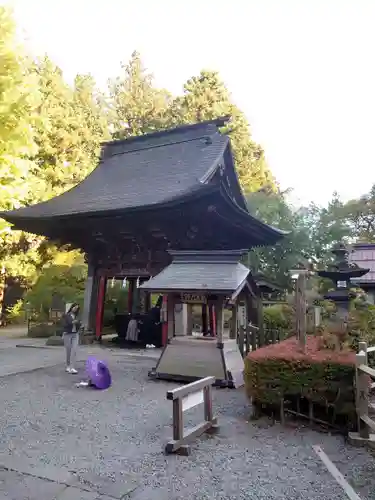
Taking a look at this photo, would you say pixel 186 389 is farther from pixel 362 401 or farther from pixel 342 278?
pixel 342 278

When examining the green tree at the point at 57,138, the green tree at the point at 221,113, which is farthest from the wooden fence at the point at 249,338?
the green tree at the point at 221,113

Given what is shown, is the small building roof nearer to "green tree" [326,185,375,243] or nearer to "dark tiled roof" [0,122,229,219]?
"green tree" [326,185,375,243]

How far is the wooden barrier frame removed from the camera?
14.1ft

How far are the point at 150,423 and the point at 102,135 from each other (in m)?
24.5

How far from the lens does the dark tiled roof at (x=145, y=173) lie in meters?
12.4

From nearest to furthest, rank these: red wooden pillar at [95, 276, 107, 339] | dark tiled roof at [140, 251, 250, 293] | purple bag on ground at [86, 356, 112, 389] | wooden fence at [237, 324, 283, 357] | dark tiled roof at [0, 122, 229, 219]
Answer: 1. purple bag on ground at [86, 356, 112, 389]
2. dark tiled roof at [140, 251, 250, 293]
3. wooden fence at [237, 324, 283, 357]
4. dark tiled roof at [0, 122, 229, 219]
5. red wooden pillar at [95, 276, 107, 339]

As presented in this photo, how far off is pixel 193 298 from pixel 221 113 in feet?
81.0

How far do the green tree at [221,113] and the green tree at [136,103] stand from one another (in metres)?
1.18

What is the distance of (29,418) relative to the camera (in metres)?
5.55

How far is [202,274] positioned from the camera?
8.15 metres

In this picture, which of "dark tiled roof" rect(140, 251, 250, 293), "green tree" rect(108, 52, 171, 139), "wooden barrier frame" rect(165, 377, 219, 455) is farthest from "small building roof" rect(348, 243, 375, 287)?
"green tree" rect(108, 52, 171, 139)

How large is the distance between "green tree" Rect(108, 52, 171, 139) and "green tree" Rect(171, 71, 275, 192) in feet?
3.87

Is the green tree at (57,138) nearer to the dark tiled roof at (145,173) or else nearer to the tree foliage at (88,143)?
the tree foliage at (88,143)

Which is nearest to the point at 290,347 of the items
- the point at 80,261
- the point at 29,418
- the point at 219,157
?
the point at 29,418
